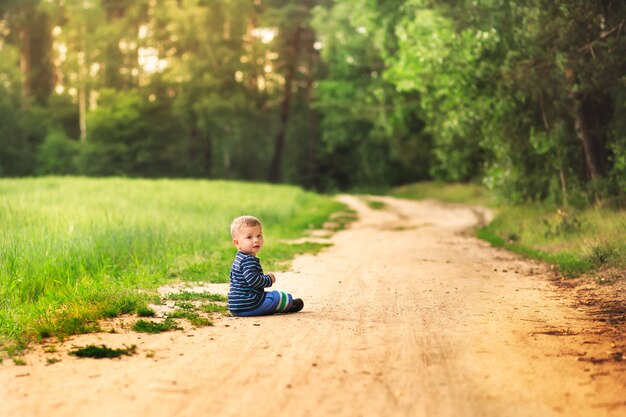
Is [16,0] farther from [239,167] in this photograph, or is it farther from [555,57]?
[555,57]

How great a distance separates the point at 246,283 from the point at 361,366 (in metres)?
2.72

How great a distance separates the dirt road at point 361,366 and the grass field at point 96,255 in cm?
122

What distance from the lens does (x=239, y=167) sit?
63.4 metres

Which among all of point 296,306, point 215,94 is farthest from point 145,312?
point 215,94

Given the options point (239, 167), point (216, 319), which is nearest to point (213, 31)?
point (239, 167)

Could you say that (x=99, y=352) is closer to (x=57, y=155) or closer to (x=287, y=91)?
(x=57, y=155)

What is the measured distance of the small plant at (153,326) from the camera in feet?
25.2

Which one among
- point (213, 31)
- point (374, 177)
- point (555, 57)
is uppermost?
point (213, 31)

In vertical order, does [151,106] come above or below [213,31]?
below

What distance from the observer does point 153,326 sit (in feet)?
25.6

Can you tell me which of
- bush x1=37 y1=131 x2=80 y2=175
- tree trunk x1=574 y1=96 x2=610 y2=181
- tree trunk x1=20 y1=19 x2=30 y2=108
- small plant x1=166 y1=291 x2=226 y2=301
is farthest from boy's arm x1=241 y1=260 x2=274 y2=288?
tree trunk x1=20 y1=19 x2=30 y2=108

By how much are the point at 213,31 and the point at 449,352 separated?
52024 millimetres

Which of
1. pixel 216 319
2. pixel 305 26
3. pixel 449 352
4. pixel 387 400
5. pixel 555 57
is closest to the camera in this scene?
pixel 387 400

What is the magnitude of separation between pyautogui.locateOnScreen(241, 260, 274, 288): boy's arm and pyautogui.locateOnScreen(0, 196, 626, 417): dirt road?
44 cm
